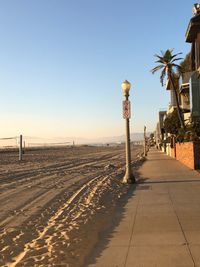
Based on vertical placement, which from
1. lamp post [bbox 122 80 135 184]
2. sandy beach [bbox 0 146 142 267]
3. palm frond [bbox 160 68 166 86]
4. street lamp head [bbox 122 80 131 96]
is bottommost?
sandy beach [bbox 0 146 142 267]

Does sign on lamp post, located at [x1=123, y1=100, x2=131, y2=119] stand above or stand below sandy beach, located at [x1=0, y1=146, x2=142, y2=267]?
above

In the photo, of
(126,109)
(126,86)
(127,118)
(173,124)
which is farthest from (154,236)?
(173,124)

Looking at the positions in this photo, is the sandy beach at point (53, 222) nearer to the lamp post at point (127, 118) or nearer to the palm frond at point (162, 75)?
the lamp post at point (127, 118)

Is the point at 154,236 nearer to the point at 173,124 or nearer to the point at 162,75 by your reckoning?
the point at 162,75

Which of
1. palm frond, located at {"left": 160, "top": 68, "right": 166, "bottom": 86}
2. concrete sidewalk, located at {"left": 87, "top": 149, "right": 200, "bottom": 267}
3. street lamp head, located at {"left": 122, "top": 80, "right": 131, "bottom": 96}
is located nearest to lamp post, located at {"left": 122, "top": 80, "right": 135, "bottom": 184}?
street lamp head, located at {"left": 122, "top": 80, "right": 131, "bottom": 96}

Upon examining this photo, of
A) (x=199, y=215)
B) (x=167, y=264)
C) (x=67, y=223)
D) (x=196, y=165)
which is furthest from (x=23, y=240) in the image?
(x=196, y=165)

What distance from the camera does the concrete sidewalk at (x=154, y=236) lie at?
6.04m

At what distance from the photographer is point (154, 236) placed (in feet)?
24.3

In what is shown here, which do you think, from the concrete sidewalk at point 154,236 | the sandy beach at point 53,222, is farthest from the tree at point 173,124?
the concrete sidewalk at point 154,236

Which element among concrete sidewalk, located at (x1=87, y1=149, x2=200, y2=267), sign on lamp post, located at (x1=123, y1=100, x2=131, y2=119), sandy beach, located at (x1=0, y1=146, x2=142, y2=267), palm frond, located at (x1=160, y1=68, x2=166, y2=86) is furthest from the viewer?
palm frond, located at (x1=160, y1=68, x2=166, y2=86)

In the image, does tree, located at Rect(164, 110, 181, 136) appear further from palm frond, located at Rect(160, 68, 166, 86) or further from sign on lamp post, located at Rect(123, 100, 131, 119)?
sign on lamp post, located at Rect(123, 100, 131, 119)

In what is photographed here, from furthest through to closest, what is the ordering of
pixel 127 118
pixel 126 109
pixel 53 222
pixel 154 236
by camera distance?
pixel 126 109
pixel 127 118
pixel 53 222
pixel 154 236

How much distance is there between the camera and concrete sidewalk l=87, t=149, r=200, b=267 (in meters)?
6.04

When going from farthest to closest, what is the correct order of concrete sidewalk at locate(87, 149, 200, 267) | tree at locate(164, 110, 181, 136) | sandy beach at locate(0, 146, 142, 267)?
tree at locate(164, 110, 181, 136) < sandy beach at locate(0, 146, 142, 267) < concrete sidewalk at locate(87, 149, 200, 267)
